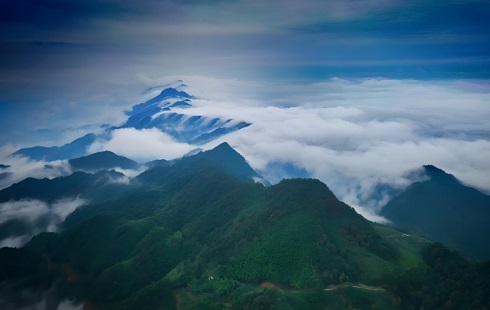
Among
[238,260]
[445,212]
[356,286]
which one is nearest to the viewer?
[356,286]

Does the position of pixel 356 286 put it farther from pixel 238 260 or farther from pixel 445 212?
pixel 445 212

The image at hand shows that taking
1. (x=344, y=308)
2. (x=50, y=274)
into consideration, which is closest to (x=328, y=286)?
(x=344, y=308)

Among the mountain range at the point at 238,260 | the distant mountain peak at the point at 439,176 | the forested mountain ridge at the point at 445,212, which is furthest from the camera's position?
the distant mountain peak at the point at 439,176

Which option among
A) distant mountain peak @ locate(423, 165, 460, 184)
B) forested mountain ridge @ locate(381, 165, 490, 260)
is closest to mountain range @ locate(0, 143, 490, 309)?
forested mountain ridge @ locate(381, 165, 490, 260)

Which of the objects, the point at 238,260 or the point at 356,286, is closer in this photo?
the point at 356,286

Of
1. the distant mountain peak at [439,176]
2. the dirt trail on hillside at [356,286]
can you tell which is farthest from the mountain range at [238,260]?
the distant mountain peak at [439,176]

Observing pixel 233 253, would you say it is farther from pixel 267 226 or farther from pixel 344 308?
pixel 344 308

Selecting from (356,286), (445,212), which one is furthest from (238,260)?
(445,212)

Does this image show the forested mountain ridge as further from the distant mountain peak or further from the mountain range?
the mountain range

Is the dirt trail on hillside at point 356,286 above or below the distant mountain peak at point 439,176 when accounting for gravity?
below

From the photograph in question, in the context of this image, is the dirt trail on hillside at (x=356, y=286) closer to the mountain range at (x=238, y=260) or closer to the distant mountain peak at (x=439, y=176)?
the mountain range at (x=238, y=260)
